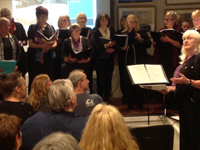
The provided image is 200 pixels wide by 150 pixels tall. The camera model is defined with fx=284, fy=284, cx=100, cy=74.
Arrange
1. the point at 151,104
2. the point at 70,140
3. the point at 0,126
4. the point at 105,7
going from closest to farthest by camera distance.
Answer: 1. the point at 70,140
2. the point at 0,126
3. the point at 151,104
4. the point at 105,7

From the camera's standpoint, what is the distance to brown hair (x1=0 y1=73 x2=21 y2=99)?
2648mm

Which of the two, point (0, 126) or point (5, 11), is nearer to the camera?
point (0, 126)

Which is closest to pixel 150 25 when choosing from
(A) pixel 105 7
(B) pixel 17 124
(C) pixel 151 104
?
(A) pixel 105 7

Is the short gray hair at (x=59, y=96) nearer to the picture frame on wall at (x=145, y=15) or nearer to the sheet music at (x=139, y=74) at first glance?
the sheet music at (x=139, y=74)

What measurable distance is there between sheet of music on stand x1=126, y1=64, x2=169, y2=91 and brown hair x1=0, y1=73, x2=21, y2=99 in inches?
56.2

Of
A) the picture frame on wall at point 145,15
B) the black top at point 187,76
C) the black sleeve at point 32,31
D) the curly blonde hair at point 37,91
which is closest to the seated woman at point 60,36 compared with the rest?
the black sleeve at point 32,31

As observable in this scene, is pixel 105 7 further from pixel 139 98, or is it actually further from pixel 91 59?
pixel 139 98

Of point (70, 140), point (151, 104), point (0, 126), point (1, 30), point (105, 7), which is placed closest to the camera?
point (70, 140)

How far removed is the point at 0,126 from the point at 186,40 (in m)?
2.37

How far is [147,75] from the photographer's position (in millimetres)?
3537

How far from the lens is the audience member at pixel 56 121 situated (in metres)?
2.13

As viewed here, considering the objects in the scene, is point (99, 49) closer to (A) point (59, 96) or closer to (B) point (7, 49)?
(B) point (7, 49)

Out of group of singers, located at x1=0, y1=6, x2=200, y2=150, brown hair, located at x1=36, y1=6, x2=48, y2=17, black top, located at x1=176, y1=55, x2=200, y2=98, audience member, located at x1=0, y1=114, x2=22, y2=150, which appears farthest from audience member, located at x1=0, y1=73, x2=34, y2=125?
brown hair, located at x1=36, y1=6, x2=48, y2=17

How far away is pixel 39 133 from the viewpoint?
2131mm
